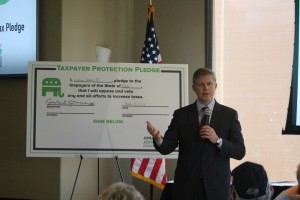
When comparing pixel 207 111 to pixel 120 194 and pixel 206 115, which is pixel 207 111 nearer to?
pixel 206 115

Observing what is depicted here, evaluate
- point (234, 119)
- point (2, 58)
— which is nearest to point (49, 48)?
point (2, 58)

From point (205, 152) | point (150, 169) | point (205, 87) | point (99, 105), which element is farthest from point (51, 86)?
point (205, 152)

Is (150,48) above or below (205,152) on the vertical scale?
above

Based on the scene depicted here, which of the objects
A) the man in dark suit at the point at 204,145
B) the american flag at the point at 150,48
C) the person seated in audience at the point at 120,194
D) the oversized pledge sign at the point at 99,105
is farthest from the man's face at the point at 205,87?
the american flag at the point at 150,48

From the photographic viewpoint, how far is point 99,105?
345 cm

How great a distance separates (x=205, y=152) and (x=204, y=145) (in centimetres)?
4

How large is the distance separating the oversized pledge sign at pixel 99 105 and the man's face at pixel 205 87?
86 cm

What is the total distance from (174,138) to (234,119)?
0.42m

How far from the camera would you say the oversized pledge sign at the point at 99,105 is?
3420 millimetres

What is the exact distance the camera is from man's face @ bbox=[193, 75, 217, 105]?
8.48 ft

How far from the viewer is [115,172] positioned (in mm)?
4625

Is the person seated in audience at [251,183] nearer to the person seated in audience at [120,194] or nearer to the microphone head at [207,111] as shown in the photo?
the person seated in audience at [120,194]

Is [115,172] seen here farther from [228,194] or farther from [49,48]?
[228,194]

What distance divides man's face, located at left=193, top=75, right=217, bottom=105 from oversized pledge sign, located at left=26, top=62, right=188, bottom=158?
86 centimetres
